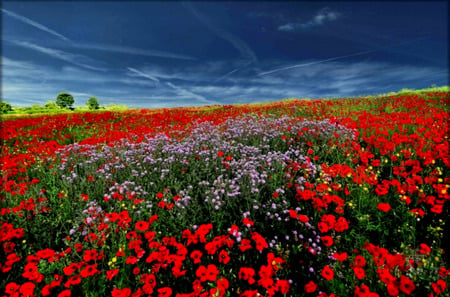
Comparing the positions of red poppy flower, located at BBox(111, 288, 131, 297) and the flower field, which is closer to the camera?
red poppy flower, located at BBox(111, 288, 131, 297)

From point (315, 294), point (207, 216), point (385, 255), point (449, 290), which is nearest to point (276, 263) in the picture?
point (315, 294)

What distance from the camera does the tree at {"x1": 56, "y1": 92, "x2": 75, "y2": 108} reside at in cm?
4866

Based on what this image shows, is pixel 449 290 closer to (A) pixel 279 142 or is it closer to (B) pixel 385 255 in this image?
(B) pixel 385 255

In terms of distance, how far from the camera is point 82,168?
5.95 m

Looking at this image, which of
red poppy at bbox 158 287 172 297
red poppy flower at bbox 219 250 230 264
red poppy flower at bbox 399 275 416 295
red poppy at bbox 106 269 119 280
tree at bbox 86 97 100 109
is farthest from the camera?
tree at bbox 86 97 100 109

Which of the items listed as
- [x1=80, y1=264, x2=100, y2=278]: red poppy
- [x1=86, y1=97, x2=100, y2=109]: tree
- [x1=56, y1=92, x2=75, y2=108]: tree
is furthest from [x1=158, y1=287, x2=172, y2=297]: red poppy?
[x1=56, y1=92, x2=75, y2=108]: tree

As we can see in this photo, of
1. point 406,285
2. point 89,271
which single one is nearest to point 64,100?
point 89,271

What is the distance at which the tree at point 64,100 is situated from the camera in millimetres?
48656

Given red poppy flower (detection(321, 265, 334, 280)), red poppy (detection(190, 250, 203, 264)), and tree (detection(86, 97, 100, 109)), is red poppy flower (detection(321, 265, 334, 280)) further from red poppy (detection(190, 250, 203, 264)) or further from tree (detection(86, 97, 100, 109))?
tree (detection(86, 97, 100, 109))

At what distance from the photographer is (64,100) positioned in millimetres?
49281

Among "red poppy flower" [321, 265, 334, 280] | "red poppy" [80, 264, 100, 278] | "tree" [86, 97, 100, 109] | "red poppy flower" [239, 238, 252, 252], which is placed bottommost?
"red poppy" [80, 264, 100, 278]

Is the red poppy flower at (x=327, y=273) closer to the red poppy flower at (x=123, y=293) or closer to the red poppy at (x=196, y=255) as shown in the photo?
the red poppy at (x=196, y=255)

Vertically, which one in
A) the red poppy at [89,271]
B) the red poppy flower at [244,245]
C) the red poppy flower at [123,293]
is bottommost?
the red poppy flower at [123,293]

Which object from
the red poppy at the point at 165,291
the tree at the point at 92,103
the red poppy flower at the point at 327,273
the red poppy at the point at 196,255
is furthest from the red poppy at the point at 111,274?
the tree at the point at 92,103
